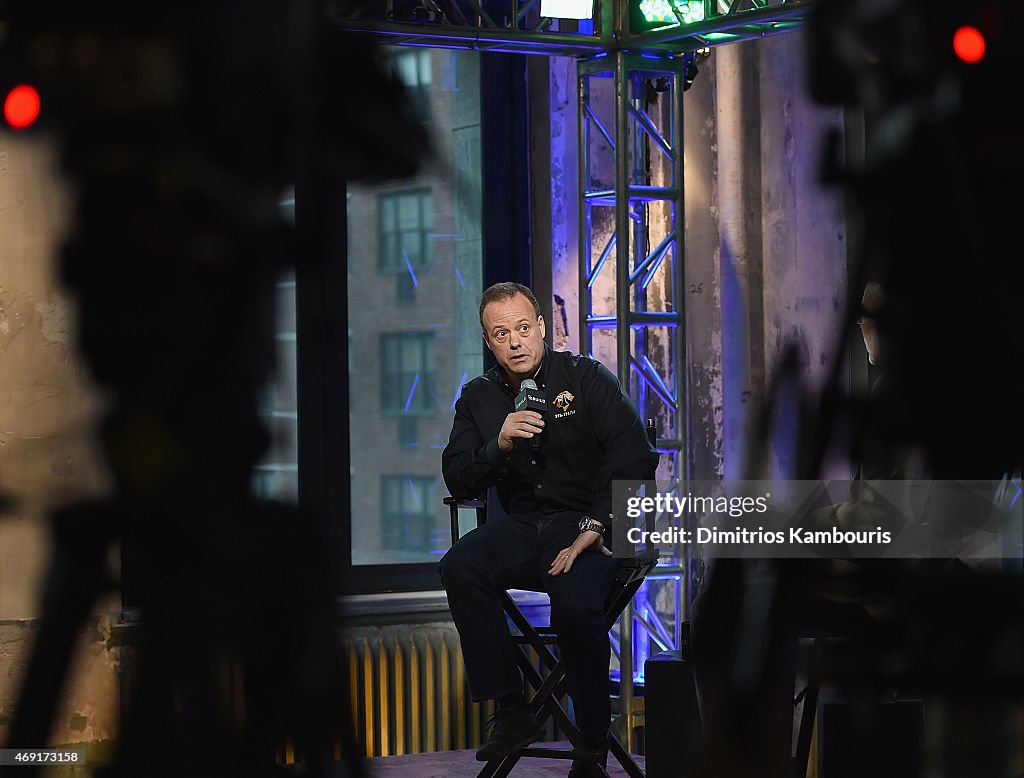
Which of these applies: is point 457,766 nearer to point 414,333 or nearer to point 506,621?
point 506,621

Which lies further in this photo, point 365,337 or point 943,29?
point 365,337

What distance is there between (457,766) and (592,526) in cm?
147

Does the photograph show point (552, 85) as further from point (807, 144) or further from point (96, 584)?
point (96, 584)

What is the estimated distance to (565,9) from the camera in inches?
178

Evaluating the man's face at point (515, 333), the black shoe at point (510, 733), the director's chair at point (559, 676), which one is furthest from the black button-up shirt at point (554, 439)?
the black shoe at point (510, 733)

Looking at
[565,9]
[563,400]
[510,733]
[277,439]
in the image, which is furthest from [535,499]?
[277,439]

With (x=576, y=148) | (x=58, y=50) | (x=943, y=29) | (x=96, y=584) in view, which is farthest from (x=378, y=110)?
(x=576, y=148)

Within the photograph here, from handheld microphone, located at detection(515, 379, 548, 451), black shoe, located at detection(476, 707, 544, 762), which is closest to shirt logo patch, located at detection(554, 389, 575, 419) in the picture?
handheld microphone, located at detection(515, 379, 548, 451)

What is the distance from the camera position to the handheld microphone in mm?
3426

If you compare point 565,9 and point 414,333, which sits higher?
point 565,9

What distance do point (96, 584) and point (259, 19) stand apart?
440mm

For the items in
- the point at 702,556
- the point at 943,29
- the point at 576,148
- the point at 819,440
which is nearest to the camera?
the point at 819,440

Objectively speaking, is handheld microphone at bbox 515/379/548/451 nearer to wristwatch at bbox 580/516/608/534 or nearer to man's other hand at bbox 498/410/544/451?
man's other hand at bbox 498/410/544/451

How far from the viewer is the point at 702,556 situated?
478 cm
